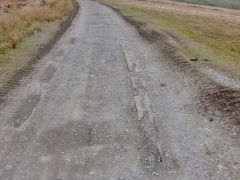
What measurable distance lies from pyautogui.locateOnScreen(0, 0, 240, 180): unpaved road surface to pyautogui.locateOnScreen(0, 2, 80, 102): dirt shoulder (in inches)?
21.0

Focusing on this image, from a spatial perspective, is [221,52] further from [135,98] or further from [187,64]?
[135,98]

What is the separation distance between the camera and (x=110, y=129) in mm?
5660

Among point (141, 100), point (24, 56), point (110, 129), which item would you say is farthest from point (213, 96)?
point (24, 56)

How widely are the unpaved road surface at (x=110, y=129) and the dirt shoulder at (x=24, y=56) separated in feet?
1.75

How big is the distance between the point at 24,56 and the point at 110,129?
Result: 7656 millimetres

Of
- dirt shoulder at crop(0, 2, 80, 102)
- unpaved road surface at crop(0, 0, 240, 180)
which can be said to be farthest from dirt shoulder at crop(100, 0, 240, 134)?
dirt shoulder at crop(0, 2, 80, 102)

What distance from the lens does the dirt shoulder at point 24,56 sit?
27.6 feet

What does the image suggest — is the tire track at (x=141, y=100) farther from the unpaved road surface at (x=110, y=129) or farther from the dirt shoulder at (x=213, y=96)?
the dirt shoulder at (x=213, y=96)

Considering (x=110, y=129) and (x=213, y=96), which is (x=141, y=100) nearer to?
(x=110, y=129)

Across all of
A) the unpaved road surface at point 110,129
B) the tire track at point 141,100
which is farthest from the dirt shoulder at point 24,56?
the tire track at point 141,100

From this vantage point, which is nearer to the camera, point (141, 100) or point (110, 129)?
point (110, 129)

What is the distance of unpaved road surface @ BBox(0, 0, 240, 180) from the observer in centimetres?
445

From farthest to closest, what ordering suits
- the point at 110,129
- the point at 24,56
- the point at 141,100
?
1. the point at 24,56
2. the point at 141,100
3. the point at 110,129

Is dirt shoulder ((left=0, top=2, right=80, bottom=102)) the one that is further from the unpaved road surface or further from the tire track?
the tire track
